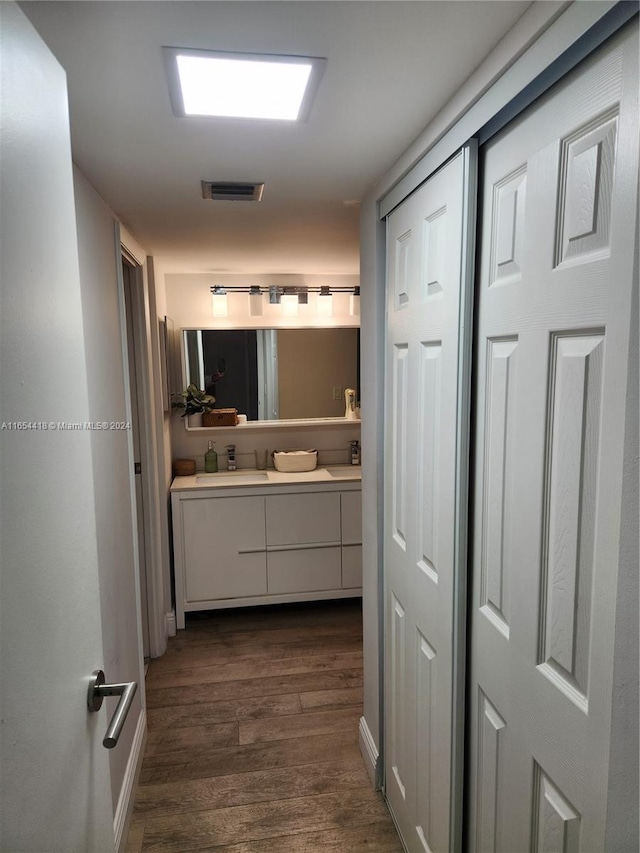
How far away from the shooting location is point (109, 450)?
1.83 meters

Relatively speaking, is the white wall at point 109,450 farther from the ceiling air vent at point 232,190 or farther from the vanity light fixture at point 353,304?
the vanity light fixture at point 353,304

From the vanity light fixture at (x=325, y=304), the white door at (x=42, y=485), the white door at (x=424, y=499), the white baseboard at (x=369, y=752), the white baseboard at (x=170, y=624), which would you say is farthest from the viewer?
the vanity light fixture at (x=325, y=304)

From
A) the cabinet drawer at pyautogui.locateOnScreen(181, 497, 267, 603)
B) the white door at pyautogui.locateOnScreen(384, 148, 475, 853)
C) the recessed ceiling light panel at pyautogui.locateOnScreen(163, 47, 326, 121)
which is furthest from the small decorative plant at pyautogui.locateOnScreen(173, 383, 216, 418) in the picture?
the recessed ceiling light panel at pyautogui.locateOnScreen(163, 47, 326, 121)

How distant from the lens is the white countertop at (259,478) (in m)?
3.23

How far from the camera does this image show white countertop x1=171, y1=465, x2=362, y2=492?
10.6 feet

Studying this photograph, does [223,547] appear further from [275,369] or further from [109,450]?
[109,450]

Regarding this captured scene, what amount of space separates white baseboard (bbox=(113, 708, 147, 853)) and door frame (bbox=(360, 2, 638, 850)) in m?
0.89

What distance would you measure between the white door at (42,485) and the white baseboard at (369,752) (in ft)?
4.25

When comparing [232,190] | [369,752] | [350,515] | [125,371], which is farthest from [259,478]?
[232,190]

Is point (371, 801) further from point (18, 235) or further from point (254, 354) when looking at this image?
point (254, 354)

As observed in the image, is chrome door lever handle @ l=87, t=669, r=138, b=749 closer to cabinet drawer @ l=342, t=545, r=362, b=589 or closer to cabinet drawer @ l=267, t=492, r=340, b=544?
cabinet drawer @ l=267, t=492, r=340, b=544

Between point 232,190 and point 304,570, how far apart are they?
2.37 m

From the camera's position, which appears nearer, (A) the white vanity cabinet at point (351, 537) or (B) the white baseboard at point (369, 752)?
(B) the white baseboard at point (369, 752)

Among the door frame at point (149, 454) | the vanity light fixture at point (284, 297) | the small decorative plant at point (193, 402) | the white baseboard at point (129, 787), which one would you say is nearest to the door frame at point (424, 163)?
the white baseboard at point (129, 787)
